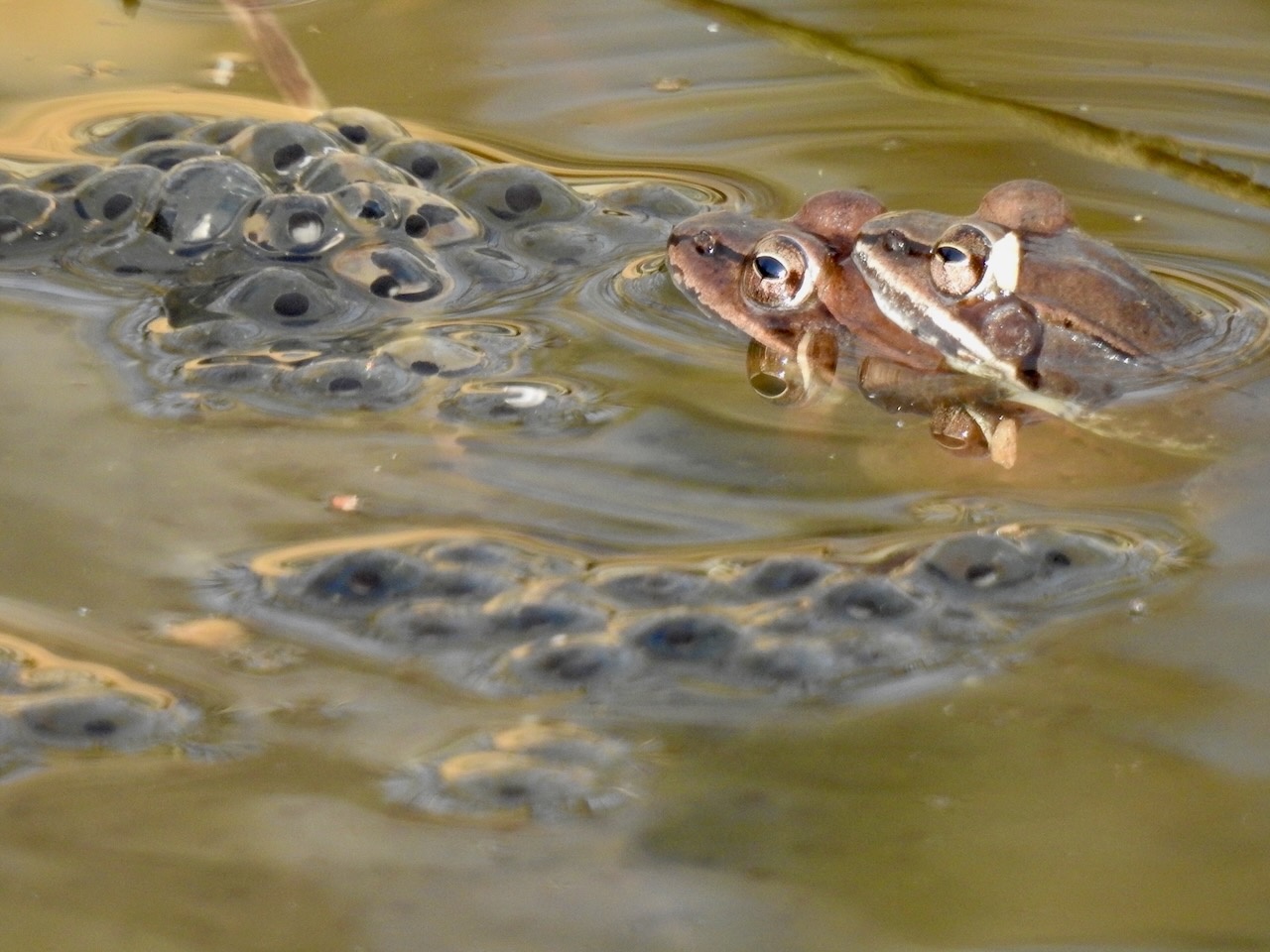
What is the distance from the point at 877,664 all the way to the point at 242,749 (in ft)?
2.60

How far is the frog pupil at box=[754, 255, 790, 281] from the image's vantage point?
299 cm

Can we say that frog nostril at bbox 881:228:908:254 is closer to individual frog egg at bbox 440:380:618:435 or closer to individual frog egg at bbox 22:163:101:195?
individual frog egg at bbox 440:380:618:435

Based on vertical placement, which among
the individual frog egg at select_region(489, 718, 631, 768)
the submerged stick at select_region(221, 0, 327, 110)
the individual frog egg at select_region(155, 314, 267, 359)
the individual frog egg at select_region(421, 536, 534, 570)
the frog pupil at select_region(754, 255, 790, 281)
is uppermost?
the submerged stick at select_region(221, 0, 327, 110)

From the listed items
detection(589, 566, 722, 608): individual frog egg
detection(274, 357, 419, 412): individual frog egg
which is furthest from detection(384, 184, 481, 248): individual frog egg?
detection(589, 566, 722, 608): individual frog egg

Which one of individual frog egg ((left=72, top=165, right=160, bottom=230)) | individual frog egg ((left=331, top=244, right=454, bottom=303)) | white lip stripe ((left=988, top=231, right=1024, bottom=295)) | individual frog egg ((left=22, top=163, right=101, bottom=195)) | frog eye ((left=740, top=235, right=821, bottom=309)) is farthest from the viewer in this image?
individual frog egg ((left=22, top=163, right=101, bottom=195))

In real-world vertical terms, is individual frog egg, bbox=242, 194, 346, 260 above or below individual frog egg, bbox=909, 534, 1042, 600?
above

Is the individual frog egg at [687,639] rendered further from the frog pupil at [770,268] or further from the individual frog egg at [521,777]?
the frog pupil at [770,268]

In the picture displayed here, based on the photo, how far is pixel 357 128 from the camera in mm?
3648

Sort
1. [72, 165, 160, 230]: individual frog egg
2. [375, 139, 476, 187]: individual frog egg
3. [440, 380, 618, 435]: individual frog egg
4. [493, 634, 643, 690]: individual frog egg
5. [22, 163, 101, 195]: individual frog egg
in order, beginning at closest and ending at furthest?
[493, 634, 643, 690]: individual frog egg
[440, 380, 618, 435]: individual frog egg
[72, 165, 160, 230]: individual frog egg
[22, 163, 101, 195]: individual frog egg
[375, 139, 476, 187]: individual frog egg

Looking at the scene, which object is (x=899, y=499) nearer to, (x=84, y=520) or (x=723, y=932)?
(x=723, y=932)

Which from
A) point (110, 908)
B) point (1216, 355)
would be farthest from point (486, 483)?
point (1216, 355)

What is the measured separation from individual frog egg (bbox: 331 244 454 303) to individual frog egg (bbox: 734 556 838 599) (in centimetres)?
123

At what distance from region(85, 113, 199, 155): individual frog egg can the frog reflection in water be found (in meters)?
1.37

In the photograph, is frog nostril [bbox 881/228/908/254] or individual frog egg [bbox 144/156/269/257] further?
individual frog egg [bbox 144/156/269/257]
